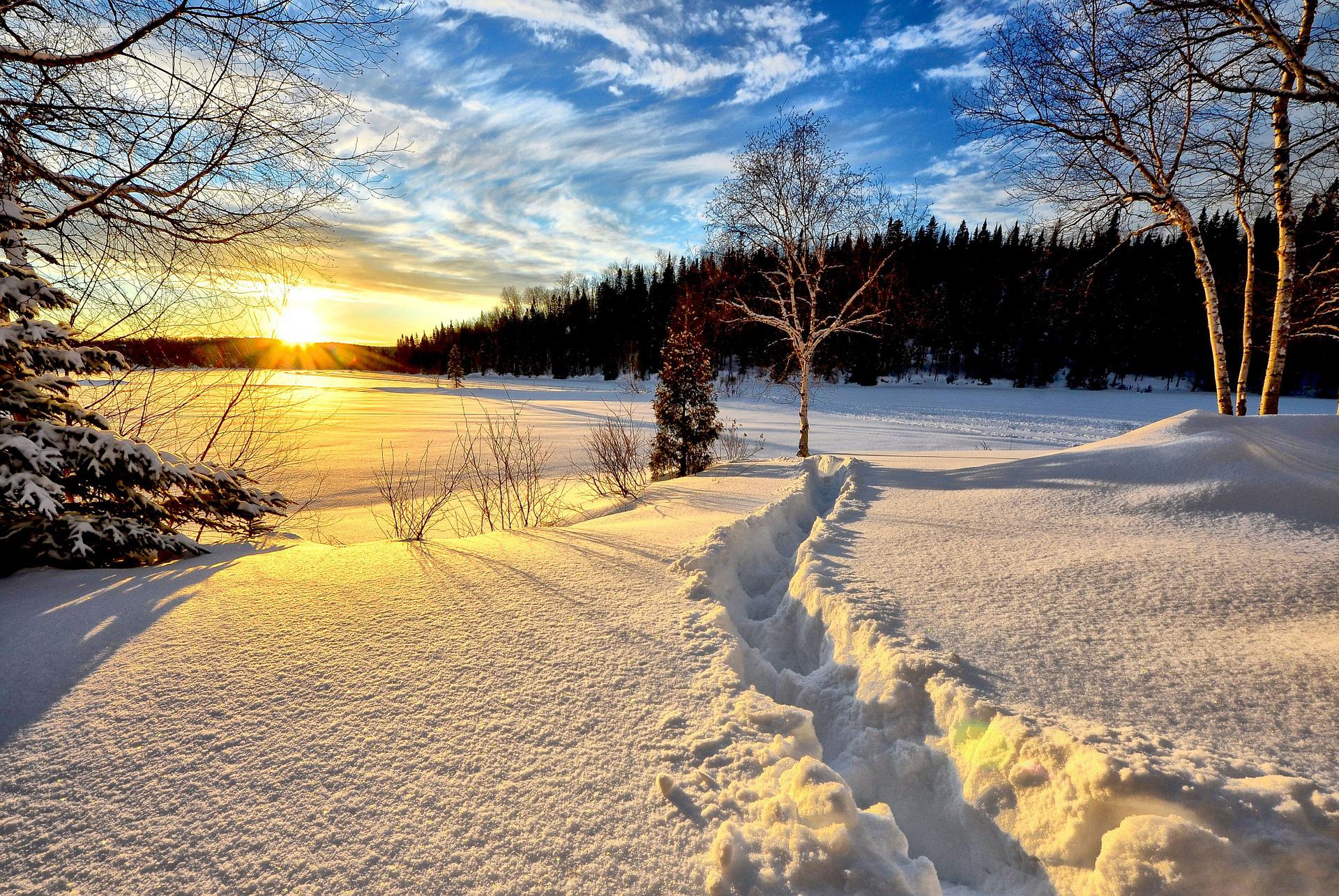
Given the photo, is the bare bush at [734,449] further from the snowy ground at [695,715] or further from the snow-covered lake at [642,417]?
the snowy ground at [695,715]

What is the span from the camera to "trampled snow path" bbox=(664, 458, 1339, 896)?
1.28 m

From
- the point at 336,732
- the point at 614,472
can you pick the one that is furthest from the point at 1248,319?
the point at 336,732

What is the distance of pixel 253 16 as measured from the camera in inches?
105

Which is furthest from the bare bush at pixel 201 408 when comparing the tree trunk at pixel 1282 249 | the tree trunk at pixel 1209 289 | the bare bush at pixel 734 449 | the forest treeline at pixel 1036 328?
→ the forest treeline at pixel 1036 328

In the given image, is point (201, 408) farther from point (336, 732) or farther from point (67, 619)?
point (336, 732)

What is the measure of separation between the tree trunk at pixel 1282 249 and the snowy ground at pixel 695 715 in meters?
4.60

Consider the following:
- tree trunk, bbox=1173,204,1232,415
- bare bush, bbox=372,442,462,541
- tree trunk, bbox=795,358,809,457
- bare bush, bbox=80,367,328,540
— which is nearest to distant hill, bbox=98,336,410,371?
bare bush, bbox=80,367,328,540

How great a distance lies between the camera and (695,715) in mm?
1856

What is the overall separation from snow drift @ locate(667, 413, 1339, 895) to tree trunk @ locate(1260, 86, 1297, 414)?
7.57 meters

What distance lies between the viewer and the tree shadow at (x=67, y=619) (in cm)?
183

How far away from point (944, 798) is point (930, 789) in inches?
2.1

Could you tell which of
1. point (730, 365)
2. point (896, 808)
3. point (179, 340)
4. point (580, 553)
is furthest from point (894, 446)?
point (730, 365)

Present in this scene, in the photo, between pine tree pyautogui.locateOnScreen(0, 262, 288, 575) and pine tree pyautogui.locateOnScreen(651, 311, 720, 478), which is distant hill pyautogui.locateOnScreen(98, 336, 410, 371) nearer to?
pine tree pyautogui.locateOnScreen(0, 262, 288, 575)

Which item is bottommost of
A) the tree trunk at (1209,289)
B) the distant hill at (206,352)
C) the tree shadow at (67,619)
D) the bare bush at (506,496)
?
the bare bush at (506,496)
